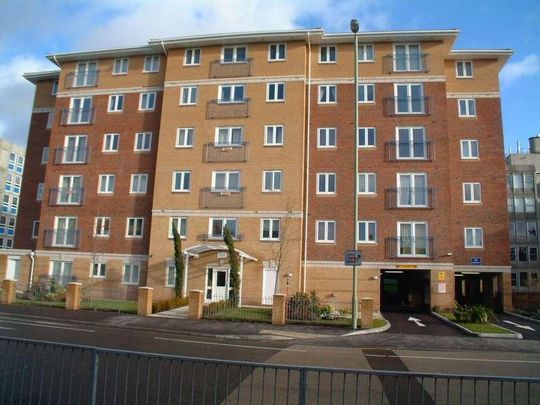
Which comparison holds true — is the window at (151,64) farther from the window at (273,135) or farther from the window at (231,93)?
the window at (273,135)

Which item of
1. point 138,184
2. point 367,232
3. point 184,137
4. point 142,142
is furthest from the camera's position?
point 142,142

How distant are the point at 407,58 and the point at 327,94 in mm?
5558

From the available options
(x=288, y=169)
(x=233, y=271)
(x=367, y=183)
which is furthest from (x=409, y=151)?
(x=233, y=271)

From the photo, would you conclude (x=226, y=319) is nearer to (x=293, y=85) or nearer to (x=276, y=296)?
(x=276, y=296)

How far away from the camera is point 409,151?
103 feet

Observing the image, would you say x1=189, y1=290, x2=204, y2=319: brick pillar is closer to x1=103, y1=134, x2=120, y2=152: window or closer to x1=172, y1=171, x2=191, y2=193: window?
x1=172, y1=171, x2=191, y2=193: window

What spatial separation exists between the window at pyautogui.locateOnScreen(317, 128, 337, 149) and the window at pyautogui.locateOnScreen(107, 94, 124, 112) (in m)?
14.1

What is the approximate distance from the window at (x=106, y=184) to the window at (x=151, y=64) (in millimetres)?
7879

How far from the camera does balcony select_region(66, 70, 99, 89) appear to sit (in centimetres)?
3634

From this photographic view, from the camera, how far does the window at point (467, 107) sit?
3372 centimetres

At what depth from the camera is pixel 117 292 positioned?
32.9m

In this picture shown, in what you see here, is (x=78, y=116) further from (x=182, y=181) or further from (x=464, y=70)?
(x=464, y=70)

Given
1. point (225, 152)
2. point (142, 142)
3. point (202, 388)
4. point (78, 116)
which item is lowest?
point (202, 388)

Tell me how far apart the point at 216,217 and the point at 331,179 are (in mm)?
7600
